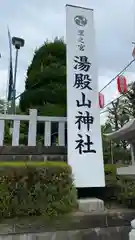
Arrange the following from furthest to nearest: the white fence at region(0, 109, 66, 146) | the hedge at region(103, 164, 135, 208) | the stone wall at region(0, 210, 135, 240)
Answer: the white fence at region(0, 109, 66, 146) → the hedge at region(103, 164, 135, 208) → the stone wall at region(0, 210, 135, 240)

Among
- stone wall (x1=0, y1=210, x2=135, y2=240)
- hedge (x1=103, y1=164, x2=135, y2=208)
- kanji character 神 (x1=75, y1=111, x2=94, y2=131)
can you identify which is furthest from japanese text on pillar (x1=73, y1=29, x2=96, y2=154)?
stone wall (x1=0, y1=210, x2=135, y2=240)

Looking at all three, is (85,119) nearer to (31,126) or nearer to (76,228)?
(31,126)

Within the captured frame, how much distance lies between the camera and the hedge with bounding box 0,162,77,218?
2.97 meters

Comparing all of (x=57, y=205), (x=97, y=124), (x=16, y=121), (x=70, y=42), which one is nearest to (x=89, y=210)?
(x=57, y=205)

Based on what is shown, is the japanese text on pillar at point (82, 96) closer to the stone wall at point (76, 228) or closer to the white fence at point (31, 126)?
the white fence at point (31, 126)

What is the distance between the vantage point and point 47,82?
243 inches

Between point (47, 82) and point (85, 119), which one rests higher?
point (47, 82)

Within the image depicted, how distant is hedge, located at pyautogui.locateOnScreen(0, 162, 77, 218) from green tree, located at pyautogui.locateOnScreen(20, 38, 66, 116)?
8.72 ft

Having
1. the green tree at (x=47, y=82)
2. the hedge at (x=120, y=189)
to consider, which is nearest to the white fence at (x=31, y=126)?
the green tree at (x=47, y=82)

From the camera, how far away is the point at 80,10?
4.88 m

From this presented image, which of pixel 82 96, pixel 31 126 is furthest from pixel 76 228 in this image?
pixel 82 96

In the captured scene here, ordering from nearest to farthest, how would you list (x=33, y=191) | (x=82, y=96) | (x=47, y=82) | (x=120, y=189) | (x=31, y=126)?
1. (x=33, y=191)
2. (x=120, y=189)
3. (x=82, y=96)
4. (x=31, y=126)
5. (x=47, y=82)

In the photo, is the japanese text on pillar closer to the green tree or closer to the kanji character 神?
the kanji character 神

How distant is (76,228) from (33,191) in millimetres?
793
